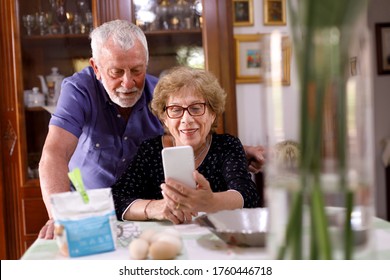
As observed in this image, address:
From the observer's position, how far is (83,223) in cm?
73

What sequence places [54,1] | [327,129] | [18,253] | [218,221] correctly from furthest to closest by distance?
[54,1] → [18,253] → [218,221] → [327,129]

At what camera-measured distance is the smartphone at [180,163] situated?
0.83 metres

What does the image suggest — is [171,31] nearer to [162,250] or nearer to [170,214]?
[170,214]

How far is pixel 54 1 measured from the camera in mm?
1946

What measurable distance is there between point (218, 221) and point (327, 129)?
1.46ft

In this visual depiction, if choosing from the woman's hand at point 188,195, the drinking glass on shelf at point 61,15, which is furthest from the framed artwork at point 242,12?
the woman's hand at point 188,195

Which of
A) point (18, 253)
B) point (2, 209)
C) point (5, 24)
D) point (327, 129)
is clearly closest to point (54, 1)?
point (5, 24)

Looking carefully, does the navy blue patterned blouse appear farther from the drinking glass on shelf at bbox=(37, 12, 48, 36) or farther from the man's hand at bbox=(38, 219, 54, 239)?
the drinking glass on shelf at bbox=(37, 12, 48, 36)

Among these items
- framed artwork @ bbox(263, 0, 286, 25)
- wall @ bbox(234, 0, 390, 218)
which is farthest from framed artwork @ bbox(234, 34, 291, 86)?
framed artwork @ bbox(263, 0, 286, 25)

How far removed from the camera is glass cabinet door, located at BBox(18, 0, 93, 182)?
1.90 metres

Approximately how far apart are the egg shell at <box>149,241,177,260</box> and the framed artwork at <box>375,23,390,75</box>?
815mm

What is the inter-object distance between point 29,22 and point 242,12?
0.77 meters

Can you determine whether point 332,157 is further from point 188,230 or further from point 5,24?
point 5,24

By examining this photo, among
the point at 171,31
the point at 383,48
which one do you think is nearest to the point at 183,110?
the point at 383,48
